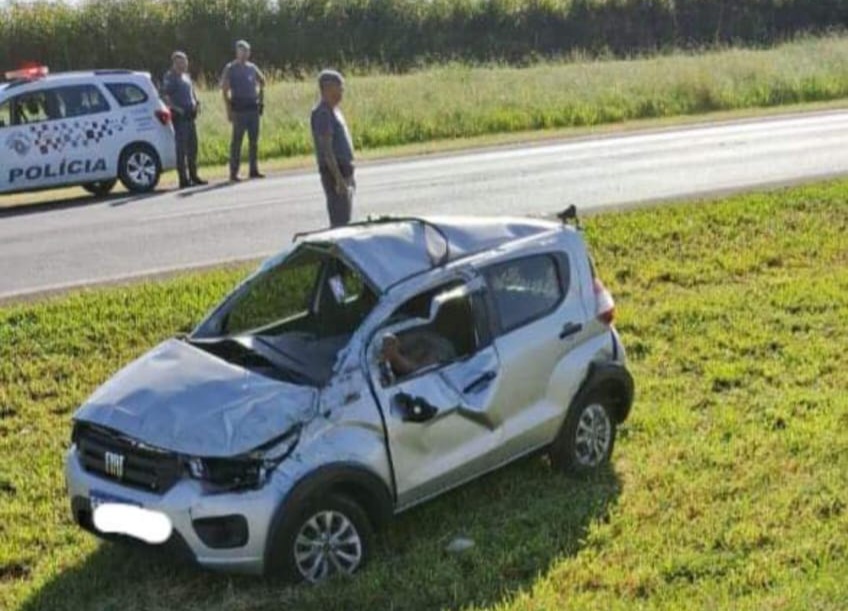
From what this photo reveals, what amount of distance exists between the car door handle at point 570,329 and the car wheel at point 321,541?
167 cm

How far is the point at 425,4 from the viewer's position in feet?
167

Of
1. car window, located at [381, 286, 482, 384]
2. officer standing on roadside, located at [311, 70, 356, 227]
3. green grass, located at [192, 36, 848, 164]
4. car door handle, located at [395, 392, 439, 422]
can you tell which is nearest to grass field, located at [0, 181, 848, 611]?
car door handle, located at [395, 392, 439, 422]

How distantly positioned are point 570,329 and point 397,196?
9.79 meters

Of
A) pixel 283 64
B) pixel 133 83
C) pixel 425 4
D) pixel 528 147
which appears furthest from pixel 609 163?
pixel 425 4

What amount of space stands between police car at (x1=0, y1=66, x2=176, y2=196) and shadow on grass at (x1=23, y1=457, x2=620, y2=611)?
42.3 ft

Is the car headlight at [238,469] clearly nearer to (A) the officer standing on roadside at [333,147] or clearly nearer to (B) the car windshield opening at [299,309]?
(B) the car windshield opening at [299,309]

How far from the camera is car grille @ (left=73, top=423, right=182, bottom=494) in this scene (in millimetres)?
6082

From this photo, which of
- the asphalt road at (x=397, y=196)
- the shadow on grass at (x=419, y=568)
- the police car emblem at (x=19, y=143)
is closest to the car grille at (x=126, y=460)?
the shadow on grass at (x=419, y=568)

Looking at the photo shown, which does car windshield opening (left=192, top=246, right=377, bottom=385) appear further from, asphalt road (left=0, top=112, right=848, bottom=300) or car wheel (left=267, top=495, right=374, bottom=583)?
asphalt road (left=0, top=112, right=848, bottom=300)

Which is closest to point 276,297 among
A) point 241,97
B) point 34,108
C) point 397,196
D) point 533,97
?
point 397,196

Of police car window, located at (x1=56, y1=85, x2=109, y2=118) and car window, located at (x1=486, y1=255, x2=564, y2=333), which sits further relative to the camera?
police car window, located at (x1=56, y1=85, x2=109, y2=118)

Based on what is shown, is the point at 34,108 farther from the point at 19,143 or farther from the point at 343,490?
the point at 343,490

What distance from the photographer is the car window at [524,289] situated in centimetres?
720

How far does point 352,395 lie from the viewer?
6352 millimetres
